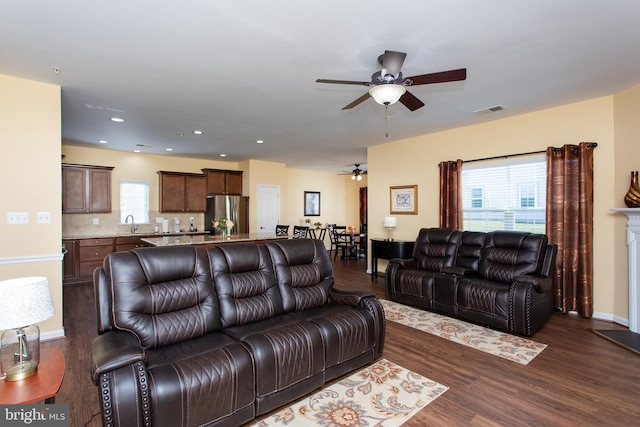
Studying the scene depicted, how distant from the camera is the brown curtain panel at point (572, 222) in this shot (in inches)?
158

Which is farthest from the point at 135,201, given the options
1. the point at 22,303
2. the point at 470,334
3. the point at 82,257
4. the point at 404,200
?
the point at 470,334

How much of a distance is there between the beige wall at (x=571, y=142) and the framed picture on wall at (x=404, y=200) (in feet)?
0.39

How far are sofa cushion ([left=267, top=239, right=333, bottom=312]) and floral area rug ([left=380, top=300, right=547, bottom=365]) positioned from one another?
1.48 metres

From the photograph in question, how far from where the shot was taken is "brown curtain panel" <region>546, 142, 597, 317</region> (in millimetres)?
4020

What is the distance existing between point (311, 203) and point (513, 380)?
8.36 meters

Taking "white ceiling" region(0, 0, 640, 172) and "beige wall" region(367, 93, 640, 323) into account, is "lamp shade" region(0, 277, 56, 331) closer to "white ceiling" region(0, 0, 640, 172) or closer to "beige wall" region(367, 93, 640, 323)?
"white ceiling" region(0, 0, 640, 172)

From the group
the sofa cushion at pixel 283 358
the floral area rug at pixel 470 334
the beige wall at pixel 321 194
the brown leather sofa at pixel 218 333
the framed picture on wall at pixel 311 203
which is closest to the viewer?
the brown leather sofa at pixel 218 333

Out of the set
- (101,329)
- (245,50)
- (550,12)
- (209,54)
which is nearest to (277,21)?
(245,50)

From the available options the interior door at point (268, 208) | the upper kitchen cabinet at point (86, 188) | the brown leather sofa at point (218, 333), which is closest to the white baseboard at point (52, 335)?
the brown leather sofa at point (218, 333)

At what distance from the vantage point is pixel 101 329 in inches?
81.3

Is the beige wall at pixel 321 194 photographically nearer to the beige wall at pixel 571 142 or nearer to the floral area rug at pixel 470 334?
the beige wall at pixel 571 142

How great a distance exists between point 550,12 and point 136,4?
2.92m

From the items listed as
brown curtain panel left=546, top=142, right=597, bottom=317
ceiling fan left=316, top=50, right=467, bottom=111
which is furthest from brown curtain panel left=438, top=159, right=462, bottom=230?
ceiling fan left=316, top=50, right=467, bottom=111

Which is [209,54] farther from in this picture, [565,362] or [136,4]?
[565,362]
